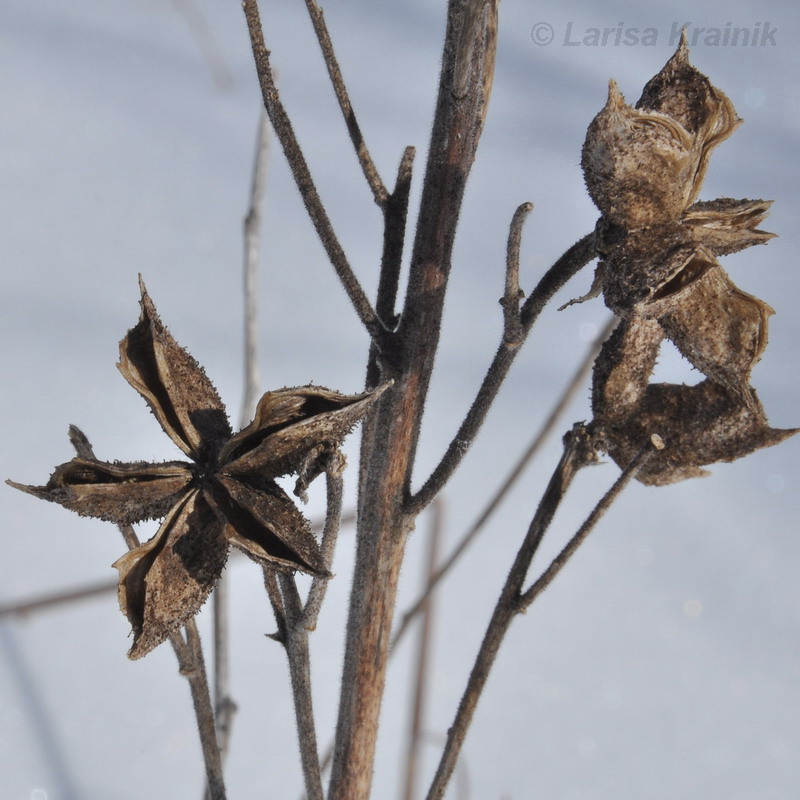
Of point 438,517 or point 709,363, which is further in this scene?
point 438,517

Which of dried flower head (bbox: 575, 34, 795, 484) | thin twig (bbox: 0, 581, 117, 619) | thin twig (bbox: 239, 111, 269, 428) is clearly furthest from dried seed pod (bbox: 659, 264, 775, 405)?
thin twig (bbox: 0, 581, 117, 619)

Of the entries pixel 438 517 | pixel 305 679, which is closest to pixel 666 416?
pixel 305 679

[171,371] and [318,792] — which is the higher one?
[171,371]

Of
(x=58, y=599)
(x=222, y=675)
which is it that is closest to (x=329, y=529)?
(x=222, y=675)

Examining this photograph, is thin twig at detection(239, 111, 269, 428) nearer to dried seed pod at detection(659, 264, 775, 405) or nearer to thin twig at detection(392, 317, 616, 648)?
thin twig at detection(392, 317, 616, 648)

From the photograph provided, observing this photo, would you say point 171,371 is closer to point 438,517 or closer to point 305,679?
point 305,679

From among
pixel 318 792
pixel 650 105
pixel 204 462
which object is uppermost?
pixel 650 105
